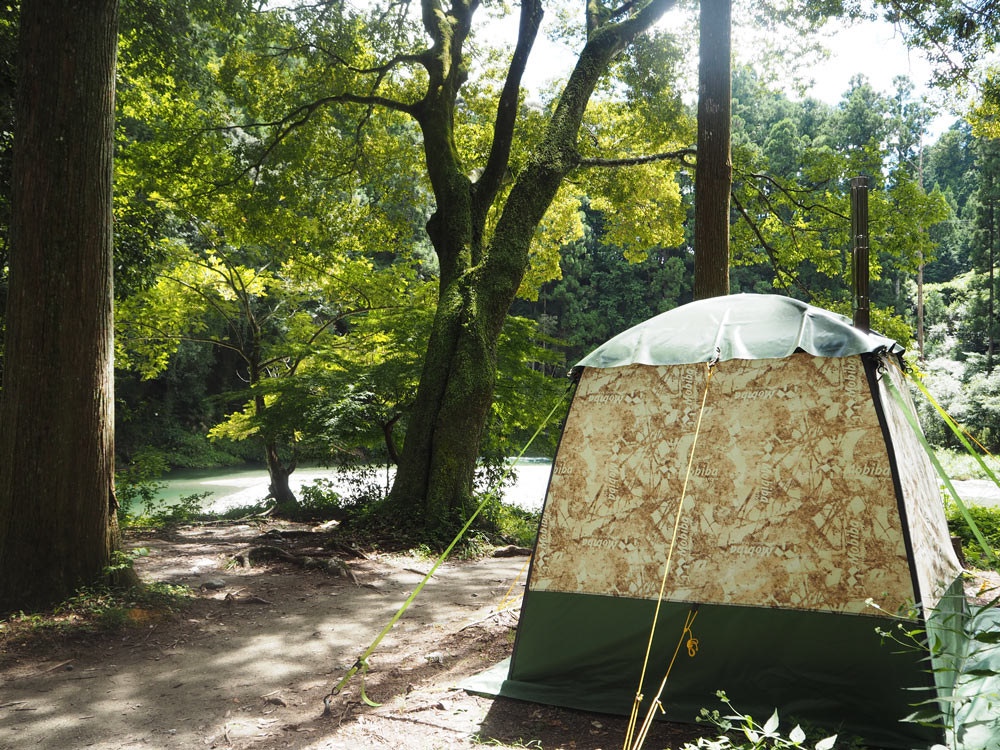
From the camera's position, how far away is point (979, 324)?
29359 mm

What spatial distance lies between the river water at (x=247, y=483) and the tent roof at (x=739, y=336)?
31.2ft

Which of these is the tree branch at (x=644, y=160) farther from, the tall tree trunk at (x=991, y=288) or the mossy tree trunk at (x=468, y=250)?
the tall tree trunk at (x=991, y=288)

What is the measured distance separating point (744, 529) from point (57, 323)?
4.25 metres

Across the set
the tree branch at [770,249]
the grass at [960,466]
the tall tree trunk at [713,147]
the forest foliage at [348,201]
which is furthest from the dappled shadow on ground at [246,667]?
the grass at [960,466]

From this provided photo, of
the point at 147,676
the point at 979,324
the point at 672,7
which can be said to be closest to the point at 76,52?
the point at 147,676

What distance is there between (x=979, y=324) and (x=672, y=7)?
27315mm

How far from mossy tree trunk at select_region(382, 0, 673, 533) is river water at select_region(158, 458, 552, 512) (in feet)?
15.7

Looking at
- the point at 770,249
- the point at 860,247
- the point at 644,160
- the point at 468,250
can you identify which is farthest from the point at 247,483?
the point at 860,247

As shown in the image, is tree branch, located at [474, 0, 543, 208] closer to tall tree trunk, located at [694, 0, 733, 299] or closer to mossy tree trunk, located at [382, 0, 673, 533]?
mossy tree trunk, located at [382, 0, 673, 533]

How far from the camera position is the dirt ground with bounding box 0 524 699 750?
3.10 m

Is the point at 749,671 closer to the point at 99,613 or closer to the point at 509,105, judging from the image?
the point at 99,613

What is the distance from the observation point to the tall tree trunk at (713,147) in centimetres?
605

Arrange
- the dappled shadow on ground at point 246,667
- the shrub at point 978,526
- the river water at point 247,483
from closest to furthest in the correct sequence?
the dappled shadow on ground at point 246,667
the shrub at point 978,526
the river water at point 247,483

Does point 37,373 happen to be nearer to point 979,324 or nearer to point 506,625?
point 506,625
